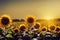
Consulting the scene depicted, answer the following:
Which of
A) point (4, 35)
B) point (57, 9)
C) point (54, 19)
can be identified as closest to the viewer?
point (4, 35)

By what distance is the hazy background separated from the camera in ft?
5.76

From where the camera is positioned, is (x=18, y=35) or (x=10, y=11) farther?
(x=10, y=11)

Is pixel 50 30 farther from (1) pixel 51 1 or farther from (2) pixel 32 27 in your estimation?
(1) pixel 51 1

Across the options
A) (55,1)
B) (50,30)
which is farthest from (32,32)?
(55,1)

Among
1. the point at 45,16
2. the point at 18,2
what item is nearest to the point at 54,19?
the point at 45,16

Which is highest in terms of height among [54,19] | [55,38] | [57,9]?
[57,9]

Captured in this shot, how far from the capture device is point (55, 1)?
182 centimetres

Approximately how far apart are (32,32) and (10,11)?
2.66ft

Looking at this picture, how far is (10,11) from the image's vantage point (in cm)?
177

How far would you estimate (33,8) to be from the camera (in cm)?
180

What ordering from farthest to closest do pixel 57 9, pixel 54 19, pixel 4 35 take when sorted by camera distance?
pixel 57 9
pixel 54 19
pixel 4 35

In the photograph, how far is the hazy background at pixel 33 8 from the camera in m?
1.75

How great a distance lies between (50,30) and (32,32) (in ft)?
0.46

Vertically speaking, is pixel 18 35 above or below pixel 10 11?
below
